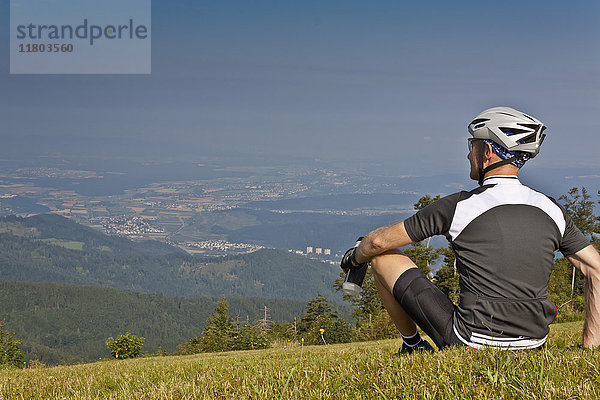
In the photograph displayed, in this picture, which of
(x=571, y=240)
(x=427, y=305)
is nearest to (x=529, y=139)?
(x=571, y=240)

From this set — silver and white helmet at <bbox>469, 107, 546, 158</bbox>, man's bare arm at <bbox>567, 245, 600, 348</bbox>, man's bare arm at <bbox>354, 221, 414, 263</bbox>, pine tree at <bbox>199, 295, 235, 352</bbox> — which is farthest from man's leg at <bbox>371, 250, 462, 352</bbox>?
pine tree at <bbox>199, 295, 235, 352</bbox>

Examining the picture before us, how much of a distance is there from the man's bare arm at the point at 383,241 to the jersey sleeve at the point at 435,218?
0.12 meters

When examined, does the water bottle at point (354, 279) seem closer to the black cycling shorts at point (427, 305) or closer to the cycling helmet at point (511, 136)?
the black cycling shorts at point (427, 305)

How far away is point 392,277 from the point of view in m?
4.76

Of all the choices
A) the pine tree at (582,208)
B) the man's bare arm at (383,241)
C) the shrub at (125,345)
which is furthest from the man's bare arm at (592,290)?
the pine tree at (582,208)

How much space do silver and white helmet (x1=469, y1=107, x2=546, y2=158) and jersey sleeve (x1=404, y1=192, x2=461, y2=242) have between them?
2.12 feet

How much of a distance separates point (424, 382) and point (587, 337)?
6.80 feet

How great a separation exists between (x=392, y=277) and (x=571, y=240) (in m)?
1.56

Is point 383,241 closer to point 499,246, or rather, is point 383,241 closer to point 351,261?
point 351,261

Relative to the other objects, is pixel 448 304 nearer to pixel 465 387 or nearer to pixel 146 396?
pixel 465 387

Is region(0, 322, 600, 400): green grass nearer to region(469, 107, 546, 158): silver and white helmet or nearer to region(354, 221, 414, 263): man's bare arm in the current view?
region(354, 221, 414, 263): man's bare arm

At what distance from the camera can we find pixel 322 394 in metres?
3.30

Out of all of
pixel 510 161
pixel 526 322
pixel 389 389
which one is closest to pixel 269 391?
pixel 389 389

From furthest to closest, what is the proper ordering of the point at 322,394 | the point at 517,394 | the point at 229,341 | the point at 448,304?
the point at 229,341
the point at 448,304
the point at 322,394
the point at 517,394
